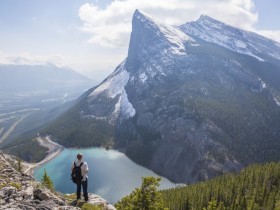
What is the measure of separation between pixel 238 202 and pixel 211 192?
1818 centimetres

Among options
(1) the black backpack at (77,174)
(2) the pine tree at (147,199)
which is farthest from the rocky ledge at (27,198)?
(2) the pine tree at (147,199)

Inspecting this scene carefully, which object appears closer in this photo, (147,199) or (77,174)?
(77,174)

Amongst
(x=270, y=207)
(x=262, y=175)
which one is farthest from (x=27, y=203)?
(x=262, y=175)

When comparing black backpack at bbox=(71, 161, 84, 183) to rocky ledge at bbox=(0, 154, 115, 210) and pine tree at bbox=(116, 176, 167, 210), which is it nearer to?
rocky ledge at bbox=(0, 154, 115, 210)

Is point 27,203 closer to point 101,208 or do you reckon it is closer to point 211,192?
point 101,208

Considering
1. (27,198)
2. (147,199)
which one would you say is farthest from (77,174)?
(147,199)

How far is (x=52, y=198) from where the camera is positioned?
1444 inches

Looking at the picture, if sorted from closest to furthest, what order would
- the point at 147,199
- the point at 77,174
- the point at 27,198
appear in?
the point at 27,198
the point at 77,174
the point at 147,199

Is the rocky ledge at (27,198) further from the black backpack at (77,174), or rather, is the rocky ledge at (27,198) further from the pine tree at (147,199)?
the pine tree at (147,199)

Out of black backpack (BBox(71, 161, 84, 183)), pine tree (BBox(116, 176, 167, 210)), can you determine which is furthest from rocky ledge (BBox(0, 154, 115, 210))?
pine tree (BBox(116, 176, 167, 210))

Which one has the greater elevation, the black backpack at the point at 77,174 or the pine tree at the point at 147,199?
the black backpack at the point at 77,174

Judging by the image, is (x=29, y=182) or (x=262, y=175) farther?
(x=262, y=175)

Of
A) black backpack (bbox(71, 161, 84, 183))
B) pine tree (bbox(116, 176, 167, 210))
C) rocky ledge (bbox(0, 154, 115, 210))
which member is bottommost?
pine tree (bbox(116, 176, 167, 210))

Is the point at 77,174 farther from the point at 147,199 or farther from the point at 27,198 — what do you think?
the point at 147,199
